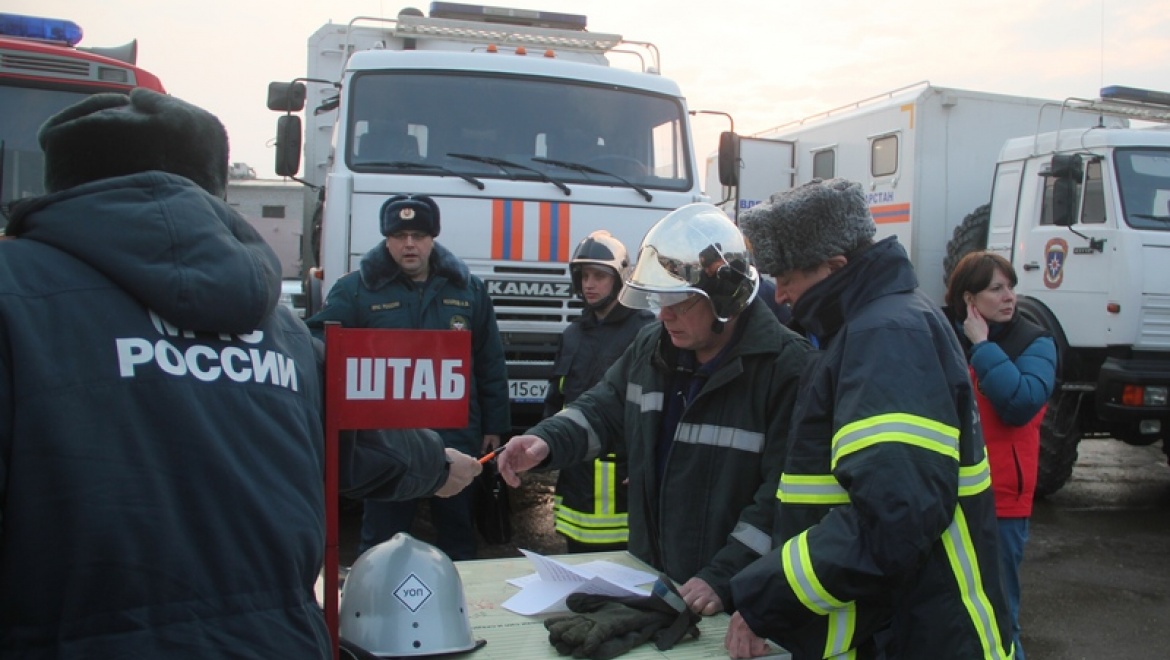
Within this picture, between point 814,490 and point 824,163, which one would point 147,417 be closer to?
point 814,490

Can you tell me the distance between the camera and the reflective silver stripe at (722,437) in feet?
7.42

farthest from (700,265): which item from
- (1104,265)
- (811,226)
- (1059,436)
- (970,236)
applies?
(970,236)

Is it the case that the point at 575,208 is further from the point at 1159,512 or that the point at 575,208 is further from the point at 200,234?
the point at 1159,512

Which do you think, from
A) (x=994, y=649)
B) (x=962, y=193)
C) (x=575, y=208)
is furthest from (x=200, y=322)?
(x=962, y=193)

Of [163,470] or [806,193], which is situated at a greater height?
[806,193]

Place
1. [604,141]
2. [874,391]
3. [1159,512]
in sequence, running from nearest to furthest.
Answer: [874,391]
[604,141]
[1159,512]

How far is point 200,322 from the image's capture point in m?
1.36

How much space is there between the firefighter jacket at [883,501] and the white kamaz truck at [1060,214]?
15.7ft

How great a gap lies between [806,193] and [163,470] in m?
1.39

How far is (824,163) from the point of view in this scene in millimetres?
10609

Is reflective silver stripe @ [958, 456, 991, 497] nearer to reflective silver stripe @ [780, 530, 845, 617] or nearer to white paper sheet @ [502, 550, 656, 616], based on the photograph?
reflective silver stripe @ [780, 530, 845, 617]

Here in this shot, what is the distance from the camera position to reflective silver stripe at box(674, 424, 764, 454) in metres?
2.26

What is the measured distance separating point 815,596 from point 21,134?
253 inches

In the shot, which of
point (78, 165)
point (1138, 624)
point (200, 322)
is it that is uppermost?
point (78, 165)
